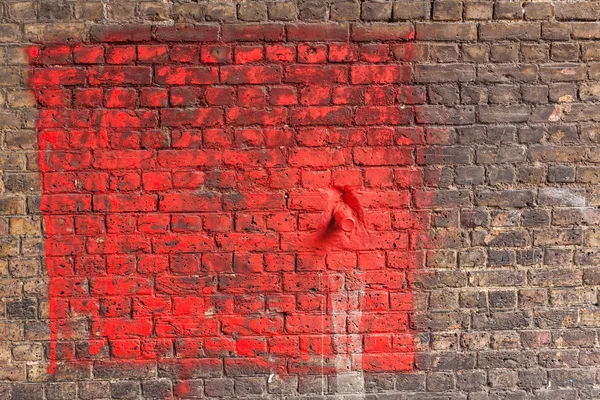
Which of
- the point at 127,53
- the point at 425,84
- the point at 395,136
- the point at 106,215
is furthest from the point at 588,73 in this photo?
the point at 106,215

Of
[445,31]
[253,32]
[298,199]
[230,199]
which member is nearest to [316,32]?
[253,32]

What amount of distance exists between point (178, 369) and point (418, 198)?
154 cm

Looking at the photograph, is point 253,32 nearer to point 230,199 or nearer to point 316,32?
point 316,32

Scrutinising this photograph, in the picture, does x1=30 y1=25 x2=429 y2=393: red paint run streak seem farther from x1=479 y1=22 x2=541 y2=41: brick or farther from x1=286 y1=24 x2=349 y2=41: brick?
x1=479 y1=22 x2=541 y2=41: brick

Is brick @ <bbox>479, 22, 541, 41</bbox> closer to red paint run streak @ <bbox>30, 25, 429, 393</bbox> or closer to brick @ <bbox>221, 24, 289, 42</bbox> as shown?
red paint run streak @ <bbox>30, 25, 429, 393</bbox>

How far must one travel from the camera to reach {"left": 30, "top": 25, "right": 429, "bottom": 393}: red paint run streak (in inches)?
105

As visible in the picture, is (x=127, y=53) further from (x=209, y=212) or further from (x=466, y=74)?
(x=466, y=74)

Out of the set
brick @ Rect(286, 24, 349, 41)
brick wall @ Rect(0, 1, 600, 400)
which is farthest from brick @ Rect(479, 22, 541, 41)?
brick @ Rect(286, 24, 349, 41)

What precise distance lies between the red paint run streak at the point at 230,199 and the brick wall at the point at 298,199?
1 centimetres

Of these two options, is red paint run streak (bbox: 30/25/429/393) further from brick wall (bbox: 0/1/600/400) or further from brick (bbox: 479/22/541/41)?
brick (bbox: 479/22/541/41)

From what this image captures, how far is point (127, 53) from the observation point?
8.73ft

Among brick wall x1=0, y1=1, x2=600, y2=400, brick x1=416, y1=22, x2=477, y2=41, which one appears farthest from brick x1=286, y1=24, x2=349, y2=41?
brick x1=416, y1=22, x2=477, y2=41

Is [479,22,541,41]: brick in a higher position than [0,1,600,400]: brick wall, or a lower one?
higher

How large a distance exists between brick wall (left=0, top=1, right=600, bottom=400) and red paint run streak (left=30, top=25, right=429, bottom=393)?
0.4 inches
